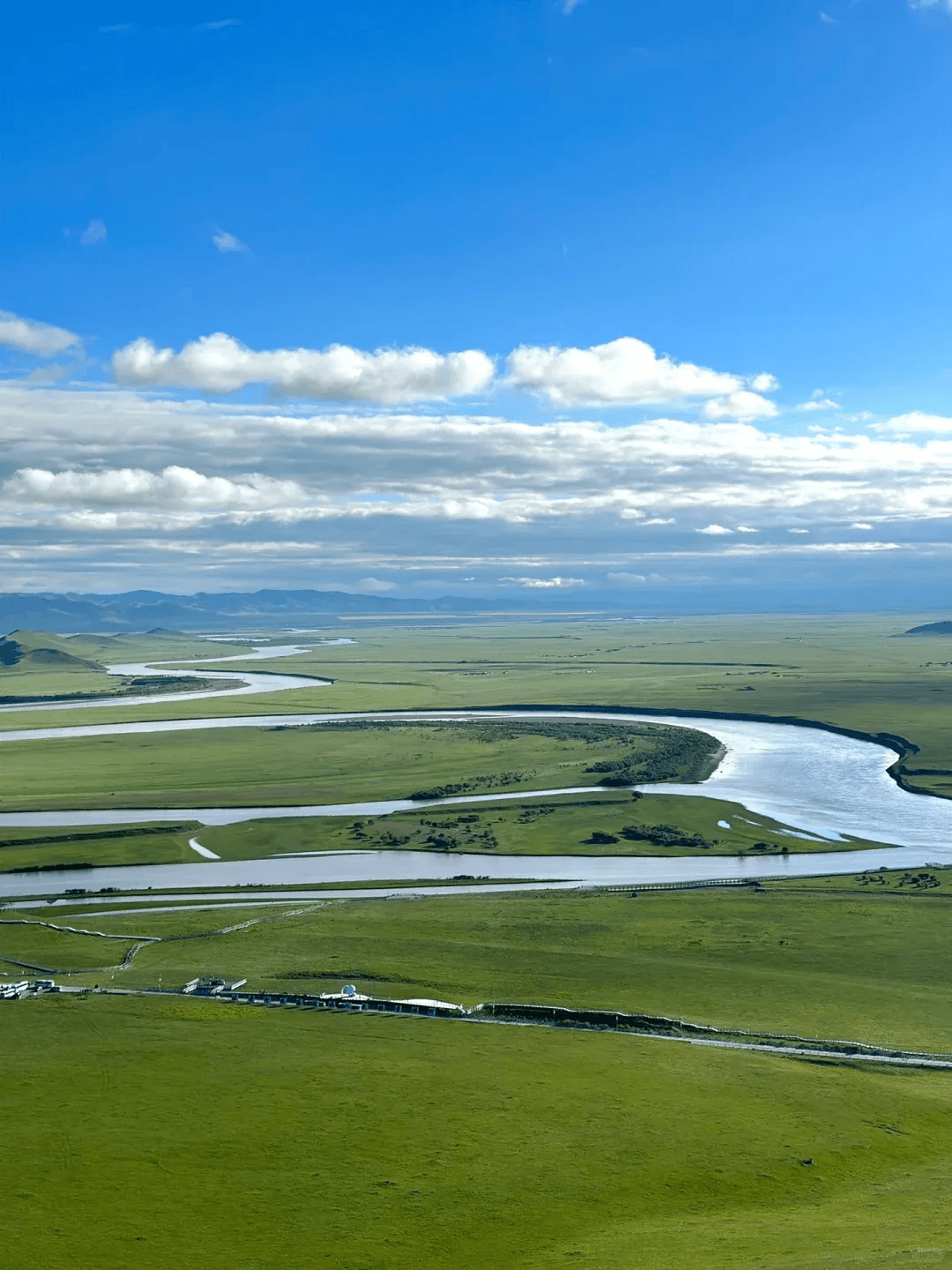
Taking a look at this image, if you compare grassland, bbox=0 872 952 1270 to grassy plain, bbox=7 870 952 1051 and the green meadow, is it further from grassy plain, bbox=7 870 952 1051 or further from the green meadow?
grassy plain, bbox=7 870 952 1051

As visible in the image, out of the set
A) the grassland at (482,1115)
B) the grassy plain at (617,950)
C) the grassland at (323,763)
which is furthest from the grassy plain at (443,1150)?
the grassland at (323,763)

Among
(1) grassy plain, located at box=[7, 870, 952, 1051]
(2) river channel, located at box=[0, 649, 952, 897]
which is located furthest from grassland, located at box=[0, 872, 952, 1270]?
(2) river channel, located at box=[0, 649, 952, 897]

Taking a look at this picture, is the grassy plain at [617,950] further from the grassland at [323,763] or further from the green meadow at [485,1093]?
the grassland at [323,763]

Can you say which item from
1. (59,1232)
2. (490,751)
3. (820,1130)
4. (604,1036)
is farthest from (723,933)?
(490,751)

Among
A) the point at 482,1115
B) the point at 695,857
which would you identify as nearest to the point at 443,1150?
the point at 482,1115

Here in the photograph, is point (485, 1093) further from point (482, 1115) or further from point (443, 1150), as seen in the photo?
point (443, 1150)

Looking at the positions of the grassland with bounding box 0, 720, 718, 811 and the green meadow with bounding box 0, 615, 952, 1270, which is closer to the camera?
the green meadow with bounding box 0, 615, 952, 1270

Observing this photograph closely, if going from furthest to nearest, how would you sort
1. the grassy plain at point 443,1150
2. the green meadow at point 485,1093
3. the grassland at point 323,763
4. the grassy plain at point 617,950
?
the grassland at point 323,763, the grassy plain at point 617,950, the green meadow at point 485,1093, the grassy plain at point 443,1150

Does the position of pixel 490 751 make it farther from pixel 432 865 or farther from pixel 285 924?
pixel 285 924
